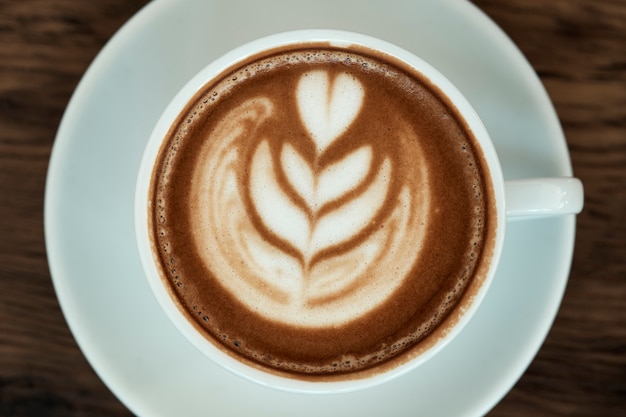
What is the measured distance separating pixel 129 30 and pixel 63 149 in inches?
10.8

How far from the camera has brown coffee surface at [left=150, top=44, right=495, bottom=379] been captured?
1439 millimetres

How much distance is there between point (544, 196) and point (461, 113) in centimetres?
22

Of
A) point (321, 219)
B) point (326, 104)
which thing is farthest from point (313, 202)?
point (326, 104)

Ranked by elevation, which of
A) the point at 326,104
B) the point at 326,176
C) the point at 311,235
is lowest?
the point at 311,235

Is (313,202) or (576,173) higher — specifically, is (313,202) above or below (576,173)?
below

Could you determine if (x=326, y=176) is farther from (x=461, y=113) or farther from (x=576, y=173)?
(x=576, y=173)

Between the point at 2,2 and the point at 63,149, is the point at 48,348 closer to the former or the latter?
the point at 63,149

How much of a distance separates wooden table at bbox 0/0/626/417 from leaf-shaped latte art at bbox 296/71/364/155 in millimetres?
451

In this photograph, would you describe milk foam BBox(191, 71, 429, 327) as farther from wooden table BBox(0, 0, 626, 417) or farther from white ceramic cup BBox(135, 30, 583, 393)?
wooden table BBox(0, 0, 626, 417)

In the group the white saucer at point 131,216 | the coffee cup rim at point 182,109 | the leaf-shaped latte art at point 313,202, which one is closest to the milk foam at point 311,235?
the leaf-shaped latte art at point 313,202

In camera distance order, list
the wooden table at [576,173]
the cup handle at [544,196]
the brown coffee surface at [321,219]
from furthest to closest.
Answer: the wooden table at [576,173]
the brown coffee surface at [321,219]
the cup handle at [544,196]

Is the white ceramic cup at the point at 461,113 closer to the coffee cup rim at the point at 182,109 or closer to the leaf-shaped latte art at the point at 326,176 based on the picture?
the coffee cup rim at the point at 182,109

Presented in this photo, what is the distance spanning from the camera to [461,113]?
55.4 inches

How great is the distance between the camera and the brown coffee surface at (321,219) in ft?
4.72
